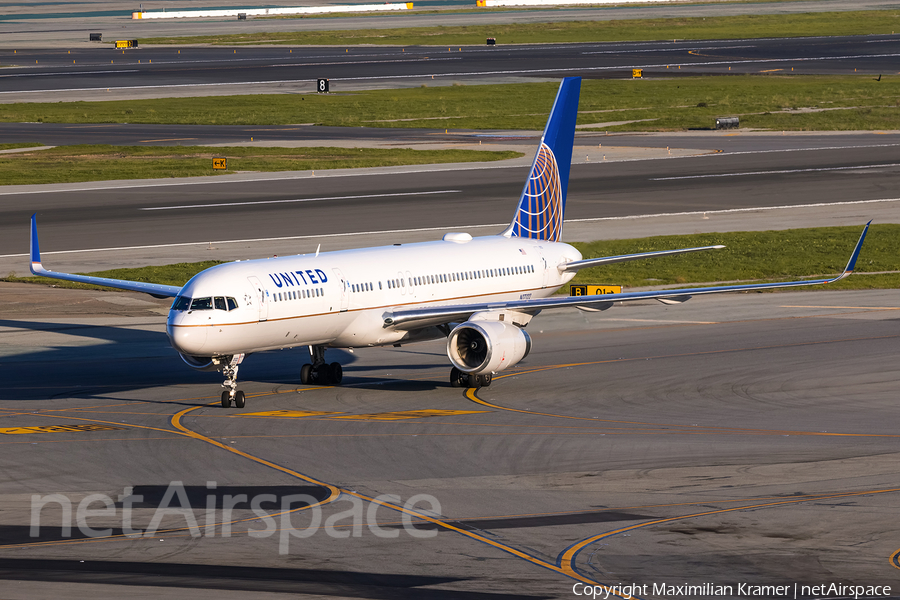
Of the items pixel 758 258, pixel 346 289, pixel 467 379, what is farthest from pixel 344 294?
pixel 758 258

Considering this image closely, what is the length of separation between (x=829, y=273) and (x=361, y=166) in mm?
47733

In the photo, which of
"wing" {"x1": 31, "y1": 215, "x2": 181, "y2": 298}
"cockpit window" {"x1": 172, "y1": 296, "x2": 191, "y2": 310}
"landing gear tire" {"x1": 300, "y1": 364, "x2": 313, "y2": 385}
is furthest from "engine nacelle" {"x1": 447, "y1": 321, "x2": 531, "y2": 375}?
"wing" {"x1": 31, "y1": 215, "x2": 181, "y2": 298}

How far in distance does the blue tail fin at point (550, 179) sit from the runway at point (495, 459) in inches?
169

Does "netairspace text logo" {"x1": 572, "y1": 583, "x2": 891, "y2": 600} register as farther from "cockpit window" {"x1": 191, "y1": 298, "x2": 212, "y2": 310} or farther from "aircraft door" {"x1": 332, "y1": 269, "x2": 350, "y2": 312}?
"aircraft door" {"x1": 332, "y1": 269, "x2": 350, "y2": 312}

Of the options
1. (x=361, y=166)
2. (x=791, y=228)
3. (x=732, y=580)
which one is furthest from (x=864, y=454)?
(x=361, y=166)

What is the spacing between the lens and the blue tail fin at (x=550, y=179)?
49500mm

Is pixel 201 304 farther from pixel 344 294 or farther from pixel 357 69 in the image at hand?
pixel 357 69

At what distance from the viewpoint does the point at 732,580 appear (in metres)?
22.4

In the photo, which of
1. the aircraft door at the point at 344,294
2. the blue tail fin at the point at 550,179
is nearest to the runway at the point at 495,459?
the aircraft door at the point at 344,294

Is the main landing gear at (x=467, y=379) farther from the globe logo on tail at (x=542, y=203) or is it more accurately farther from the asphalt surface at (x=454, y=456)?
the globe logo on tail at (x=542, y=203)

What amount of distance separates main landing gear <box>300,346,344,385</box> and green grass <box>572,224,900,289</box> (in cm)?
2038

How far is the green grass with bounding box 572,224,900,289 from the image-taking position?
199 ft

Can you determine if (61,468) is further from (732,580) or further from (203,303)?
(732,580)

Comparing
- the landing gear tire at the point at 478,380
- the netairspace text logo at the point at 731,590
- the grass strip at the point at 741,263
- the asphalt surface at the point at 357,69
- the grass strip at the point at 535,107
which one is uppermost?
the asphalt surface at the point at 357,69
